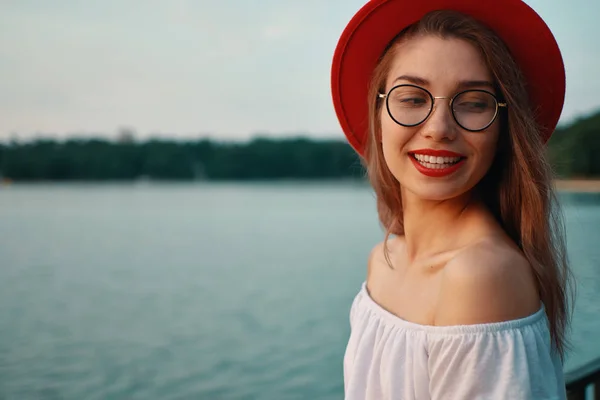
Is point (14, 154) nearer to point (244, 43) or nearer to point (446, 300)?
point (446, 300)

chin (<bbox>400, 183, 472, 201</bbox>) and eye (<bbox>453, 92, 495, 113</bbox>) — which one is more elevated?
eye (<bbox>453, 92, 495, 113</bbox>)

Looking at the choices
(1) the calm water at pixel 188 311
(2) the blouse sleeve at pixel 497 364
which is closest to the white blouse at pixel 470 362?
(2) the blouse sleeve at pixel 497 364

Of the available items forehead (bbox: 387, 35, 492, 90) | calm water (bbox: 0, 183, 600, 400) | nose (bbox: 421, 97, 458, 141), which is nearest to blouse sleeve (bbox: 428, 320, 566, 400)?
nose (bbox: 421, 97, 458, 141)

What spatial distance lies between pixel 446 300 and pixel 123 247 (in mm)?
25457

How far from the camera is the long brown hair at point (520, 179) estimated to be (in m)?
1.10

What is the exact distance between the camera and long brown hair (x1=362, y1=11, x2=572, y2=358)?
110cm

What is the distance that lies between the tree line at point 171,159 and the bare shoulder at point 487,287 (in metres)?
26.4

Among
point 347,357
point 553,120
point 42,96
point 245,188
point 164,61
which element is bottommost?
point 245,188

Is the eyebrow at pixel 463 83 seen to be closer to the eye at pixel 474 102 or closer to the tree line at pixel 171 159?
the eye at pixel 474 102

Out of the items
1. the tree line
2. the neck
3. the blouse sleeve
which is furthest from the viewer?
the tree line

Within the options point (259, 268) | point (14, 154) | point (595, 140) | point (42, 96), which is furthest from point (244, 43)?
point (595, 140)

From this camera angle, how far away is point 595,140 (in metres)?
5.95

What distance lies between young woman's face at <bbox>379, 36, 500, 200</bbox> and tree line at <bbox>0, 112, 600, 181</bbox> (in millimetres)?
26225

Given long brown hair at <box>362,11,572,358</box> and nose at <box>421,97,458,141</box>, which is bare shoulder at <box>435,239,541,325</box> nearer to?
long brown hair at <box>362,11,572,358</box>
